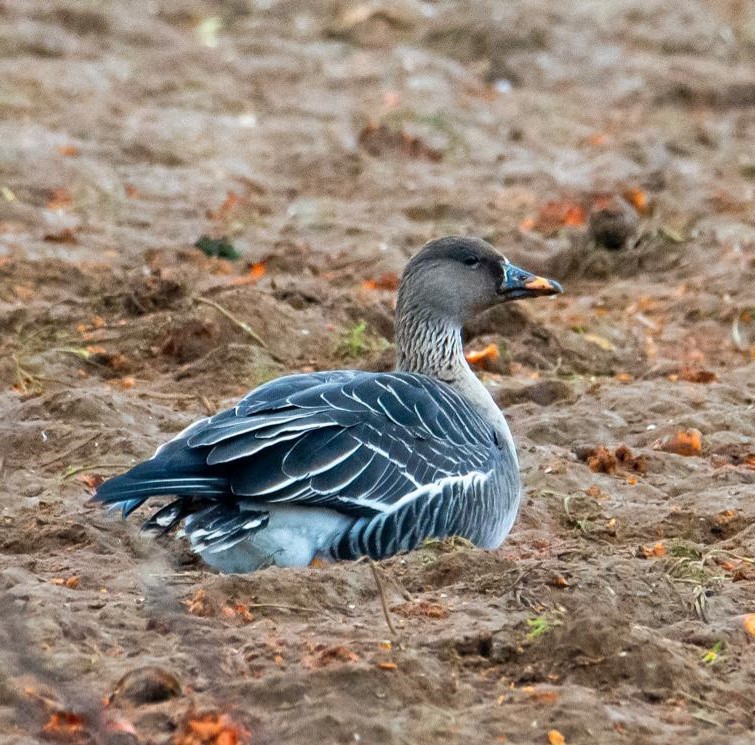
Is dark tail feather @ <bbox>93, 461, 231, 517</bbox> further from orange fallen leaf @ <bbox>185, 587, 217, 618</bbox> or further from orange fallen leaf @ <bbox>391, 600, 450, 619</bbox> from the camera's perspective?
orange fallen leaf @ <bbox>391, 600, 450, 619</bbox>

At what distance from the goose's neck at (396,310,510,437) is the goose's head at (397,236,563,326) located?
0.05 meters

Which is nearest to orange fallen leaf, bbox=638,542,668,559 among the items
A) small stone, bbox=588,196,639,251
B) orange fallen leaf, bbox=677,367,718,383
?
orange fallen leaf, bbox=677,367,718,383

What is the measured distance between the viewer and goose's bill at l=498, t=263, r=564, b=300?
8.45 meters

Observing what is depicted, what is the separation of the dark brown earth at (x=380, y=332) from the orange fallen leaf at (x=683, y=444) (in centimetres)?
2

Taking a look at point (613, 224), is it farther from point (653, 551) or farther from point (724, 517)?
point (653, 551)

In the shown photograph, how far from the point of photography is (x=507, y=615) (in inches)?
232

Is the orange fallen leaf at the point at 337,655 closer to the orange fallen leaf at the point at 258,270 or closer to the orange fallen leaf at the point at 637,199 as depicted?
the orange fallen leaf at the point at 258,270

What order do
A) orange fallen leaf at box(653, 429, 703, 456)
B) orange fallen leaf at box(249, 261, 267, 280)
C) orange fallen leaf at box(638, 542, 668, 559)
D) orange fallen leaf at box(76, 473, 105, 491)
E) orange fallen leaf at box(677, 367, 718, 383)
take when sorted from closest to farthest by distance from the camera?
orange fallen leaf at box(638, 542, 668, 559)
orange fallen leaf at box(76, 473, 105, 491)
orange fallen leaf at box(653, 429, 703, 456)
orange fallen leaf at box(677, 367, 718, 383)
orange fallen leaf at box(249, 261, 267, 280)

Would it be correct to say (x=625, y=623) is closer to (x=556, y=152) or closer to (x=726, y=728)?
(x=726, y=728)

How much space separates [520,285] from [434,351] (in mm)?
641

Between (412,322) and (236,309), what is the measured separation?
7.23 ft

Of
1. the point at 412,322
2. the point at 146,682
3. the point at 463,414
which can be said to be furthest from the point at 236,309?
the point at 146,682

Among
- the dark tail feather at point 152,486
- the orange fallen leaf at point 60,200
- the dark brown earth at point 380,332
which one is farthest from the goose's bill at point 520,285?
the orange fallen leaf at point 60,200

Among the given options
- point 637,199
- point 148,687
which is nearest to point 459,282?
point 148,687
